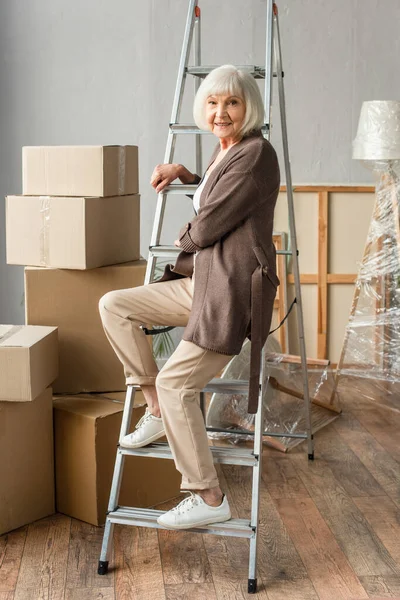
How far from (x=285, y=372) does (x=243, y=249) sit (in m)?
1.62

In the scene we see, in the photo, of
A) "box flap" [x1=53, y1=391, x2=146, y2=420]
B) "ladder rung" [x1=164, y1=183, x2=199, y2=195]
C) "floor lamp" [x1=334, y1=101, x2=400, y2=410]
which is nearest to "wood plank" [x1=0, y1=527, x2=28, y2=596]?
"box flap" [x1=53, y1=391, x2=146, y2=420]

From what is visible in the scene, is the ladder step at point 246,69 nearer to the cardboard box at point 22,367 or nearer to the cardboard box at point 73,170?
the cardboard box at point 73,170

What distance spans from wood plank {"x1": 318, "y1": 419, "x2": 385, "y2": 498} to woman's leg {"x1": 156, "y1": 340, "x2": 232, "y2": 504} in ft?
2.96

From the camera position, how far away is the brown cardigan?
2377 millimetres

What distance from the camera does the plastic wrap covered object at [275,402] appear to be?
370cm

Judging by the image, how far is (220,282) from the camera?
239cm

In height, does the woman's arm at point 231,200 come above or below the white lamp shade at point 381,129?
below

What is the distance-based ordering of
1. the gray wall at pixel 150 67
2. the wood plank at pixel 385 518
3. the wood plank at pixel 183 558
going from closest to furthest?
the wood plank at pixel 183 558 → the wood plank at pixel 385 518 → the gray wall at pixel 150 67

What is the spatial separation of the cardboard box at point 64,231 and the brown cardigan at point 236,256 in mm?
538

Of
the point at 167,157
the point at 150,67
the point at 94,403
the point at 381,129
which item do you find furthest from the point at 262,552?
the point at 150,67

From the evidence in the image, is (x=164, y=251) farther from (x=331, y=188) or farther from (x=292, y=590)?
(x=331, y=188)

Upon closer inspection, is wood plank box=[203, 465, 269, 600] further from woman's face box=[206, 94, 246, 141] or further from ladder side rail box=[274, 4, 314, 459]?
woman's face box=[206, 94, 246, 141]

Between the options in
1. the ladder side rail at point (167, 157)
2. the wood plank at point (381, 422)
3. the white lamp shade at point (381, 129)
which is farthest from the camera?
the white lamp shade at point (381, 129)

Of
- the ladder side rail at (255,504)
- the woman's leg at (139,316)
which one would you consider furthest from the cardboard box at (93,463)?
the ladder side rail at (255,504)
